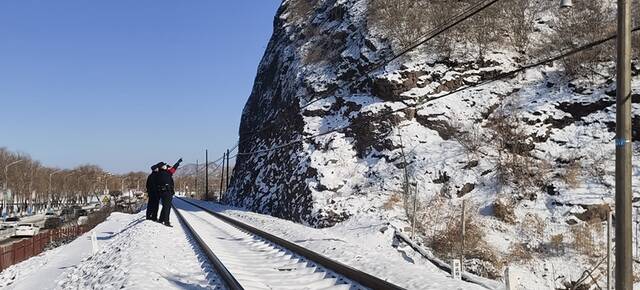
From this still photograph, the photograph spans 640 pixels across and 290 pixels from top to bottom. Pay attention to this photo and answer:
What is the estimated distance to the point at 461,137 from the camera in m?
28.7

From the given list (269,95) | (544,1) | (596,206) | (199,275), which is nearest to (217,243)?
(199,275)

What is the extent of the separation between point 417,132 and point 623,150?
20.8 metres

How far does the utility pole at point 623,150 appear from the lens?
864cm

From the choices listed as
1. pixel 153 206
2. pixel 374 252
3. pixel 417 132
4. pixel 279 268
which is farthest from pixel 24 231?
pixel 279 268

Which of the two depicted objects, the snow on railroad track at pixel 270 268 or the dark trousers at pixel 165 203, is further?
the dark trousers at pixel 165 203

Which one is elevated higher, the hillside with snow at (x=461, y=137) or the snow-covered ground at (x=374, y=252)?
the hillside with snow at (x=461, y=137)

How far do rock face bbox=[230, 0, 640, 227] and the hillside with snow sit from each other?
8cm

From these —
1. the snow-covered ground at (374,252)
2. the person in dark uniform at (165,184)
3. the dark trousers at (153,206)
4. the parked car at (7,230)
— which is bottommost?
the parked car at (7,230)

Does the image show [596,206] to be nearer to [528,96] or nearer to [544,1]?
[528,96]

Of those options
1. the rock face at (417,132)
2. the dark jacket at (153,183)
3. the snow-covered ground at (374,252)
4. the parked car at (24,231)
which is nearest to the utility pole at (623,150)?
the snow-covered ground at (374,252)

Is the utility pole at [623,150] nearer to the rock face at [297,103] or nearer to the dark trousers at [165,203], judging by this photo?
the dark trousers at [165,203]

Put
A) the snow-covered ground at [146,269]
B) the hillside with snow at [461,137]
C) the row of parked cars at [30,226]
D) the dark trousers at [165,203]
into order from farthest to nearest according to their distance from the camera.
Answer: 1. the row of parked cars at [30,226]
2. the hillside with snow at [461,137]
3. the dark trousers at [165,203]
4. the snow-covered ground at [146,269]

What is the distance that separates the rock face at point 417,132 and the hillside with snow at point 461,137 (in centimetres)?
8

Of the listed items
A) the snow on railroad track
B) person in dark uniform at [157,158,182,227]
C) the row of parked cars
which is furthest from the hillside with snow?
the row of parked cars
